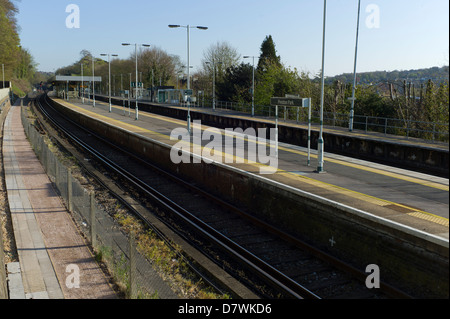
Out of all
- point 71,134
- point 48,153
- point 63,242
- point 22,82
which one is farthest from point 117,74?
point 63,242

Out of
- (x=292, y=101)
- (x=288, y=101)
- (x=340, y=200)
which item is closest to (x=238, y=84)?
(x=288, y=101)

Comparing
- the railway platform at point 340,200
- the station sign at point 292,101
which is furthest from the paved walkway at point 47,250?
the station sign at point 292,101

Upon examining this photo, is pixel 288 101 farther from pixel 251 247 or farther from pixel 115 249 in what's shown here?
pixel 115 249

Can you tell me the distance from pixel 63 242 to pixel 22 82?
152989 millimetres

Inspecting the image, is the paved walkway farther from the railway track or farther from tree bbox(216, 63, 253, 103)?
tree bbox(216, 63, 253, 103)

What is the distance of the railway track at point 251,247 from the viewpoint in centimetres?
918

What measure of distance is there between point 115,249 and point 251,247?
375cm

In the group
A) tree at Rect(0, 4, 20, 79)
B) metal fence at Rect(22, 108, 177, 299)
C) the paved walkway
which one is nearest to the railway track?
metal fence at Rect(22, 108, 177, 299)

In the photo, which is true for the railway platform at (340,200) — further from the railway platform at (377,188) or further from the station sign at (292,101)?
the station sign at (292,101)

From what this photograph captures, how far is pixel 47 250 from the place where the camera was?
9703mm

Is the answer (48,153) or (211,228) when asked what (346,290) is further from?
(48,153)

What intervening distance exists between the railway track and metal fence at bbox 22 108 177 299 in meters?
2.16

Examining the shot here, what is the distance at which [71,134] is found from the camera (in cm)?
3531

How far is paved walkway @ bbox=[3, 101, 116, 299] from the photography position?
7.84 meters
